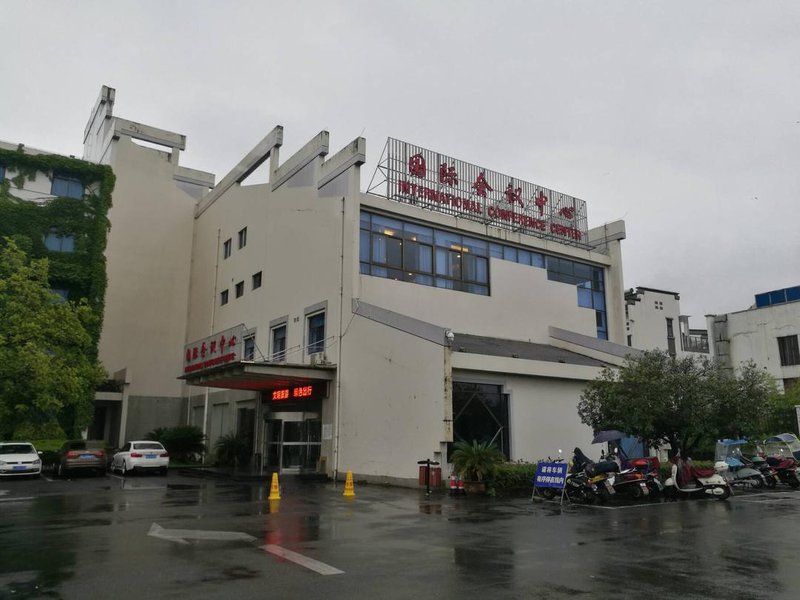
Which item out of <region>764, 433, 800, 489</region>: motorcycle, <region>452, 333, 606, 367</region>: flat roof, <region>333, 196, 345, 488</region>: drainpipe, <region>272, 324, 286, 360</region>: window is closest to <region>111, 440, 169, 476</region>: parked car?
<region>272, 324, 286, 360</region>: window

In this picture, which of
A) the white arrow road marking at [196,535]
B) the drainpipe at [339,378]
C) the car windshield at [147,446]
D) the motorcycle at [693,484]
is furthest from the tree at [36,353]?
the motorcycle at [693,484]

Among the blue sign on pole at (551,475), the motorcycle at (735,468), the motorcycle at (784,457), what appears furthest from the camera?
the motorcycle at (784,457)

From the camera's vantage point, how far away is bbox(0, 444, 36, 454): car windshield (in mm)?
24406

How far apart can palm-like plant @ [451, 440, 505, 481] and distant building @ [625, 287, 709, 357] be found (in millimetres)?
27819

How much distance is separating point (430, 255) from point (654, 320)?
2402 centimetres

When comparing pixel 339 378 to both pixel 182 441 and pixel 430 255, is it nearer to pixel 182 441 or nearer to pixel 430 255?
pixel 430 255

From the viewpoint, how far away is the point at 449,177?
99.5 feet

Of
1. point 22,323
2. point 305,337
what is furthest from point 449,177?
point 22,323

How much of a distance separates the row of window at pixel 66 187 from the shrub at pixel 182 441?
1540 cm

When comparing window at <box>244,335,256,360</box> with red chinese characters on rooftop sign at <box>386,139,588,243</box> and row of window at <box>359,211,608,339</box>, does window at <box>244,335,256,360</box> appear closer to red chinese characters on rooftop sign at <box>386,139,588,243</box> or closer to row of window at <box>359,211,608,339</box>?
row of window at <box>359,211,608,339</box>

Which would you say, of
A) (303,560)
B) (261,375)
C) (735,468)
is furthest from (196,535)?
(735,468)

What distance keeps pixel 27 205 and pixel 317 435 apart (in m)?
23.0

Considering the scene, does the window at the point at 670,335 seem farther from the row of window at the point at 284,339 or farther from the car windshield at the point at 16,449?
the car windshield at the point at 16,449

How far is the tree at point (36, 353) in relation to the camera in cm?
2753
